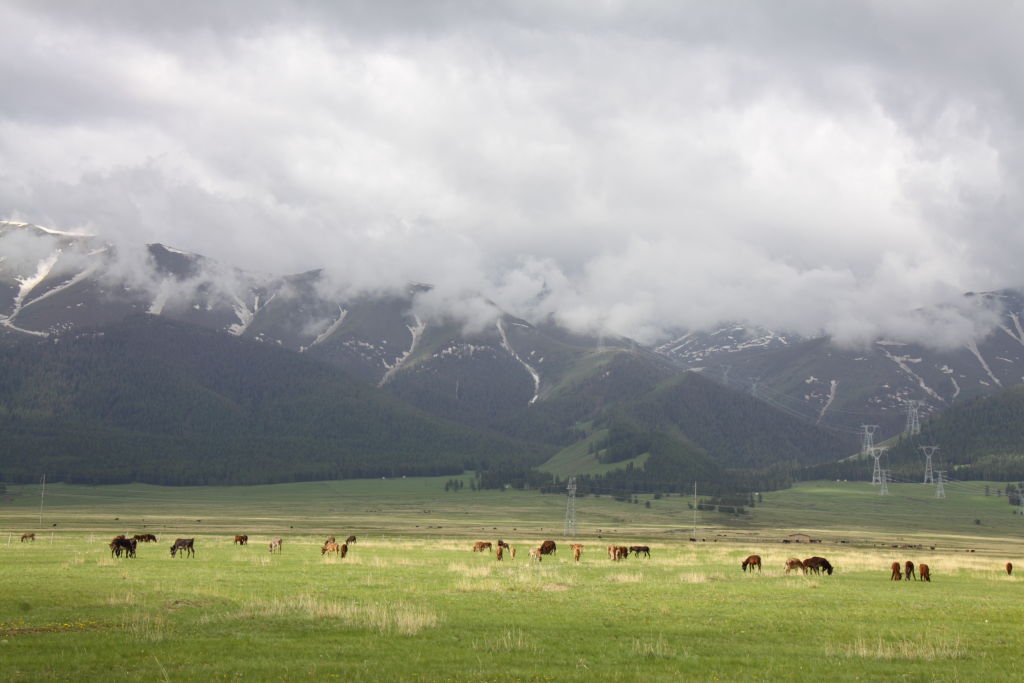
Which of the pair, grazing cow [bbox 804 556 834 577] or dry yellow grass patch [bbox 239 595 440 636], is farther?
grazing cow [bbox 804 556 834 577]

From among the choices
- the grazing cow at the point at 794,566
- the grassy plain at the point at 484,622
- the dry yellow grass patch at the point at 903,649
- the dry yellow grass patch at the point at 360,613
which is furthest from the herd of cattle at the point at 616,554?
the dry yellow grass patch at the point at 903,649

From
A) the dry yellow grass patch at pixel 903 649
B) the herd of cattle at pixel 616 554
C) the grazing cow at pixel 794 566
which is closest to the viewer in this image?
the dry yellow grass patch at pixel 903 649

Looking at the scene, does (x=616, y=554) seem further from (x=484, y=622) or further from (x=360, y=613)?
(x=360, y=613)

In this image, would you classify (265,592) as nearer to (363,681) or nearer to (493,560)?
(363,681)

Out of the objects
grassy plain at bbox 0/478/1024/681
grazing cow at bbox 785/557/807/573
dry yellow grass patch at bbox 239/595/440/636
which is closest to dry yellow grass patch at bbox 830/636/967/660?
grassy plain at bbox 0/478/1024/681

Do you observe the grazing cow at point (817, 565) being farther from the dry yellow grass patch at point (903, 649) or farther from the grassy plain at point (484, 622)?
the dry yellow grass patch at point (903, 649)

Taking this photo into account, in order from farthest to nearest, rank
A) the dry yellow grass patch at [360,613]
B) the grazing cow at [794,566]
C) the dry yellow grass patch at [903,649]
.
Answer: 1. the grazing cow at [794,566]
2. the dry yellow grass patch at [360,613]
3. the dry yellow grass patch at [903,649]

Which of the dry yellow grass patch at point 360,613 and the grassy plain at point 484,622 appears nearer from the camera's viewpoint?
the grassy plain at point 484,622

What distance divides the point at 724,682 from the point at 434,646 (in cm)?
895

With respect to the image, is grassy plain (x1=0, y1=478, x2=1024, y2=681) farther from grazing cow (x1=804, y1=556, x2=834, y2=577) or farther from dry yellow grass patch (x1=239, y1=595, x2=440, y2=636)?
grazing cow (x1=804, y1=556, x2=834, y2=577)

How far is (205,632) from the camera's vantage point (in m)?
27.1

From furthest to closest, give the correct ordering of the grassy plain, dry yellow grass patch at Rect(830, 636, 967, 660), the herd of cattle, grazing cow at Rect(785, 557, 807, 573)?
1. grazing cow at Rect(785, 557, 807, 573)
2. the herd of cattle
3. dry yellow grass patch at Rect(830, 636, 967, 660)
4. the grassy plain

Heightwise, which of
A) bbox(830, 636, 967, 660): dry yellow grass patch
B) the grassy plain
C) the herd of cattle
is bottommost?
the herd of cattle

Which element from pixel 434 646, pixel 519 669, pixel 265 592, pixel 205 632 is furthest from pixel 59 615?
pixel 519 669
